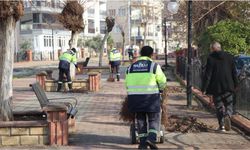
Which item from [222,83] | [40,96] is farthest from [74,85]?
[222,83]

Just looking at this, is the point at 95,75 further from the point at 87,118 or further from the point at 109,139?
the point at 109,139

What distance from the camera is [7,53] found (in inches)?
340

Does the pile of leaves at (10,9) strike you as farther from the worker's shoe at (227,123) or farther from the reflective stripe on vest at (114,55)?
the reflective stripe on vest at (114,55)

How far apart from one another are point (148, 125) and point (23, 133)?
214cm

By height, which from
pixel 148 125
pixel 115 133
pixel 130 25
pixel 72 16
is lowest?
pixel 115 133

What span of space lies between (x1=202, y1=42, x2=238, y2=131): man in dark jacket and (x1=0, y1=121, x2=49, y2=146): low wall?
340 cm

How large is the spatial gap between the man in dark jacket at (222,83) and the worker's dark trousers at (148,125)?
231 centimetres

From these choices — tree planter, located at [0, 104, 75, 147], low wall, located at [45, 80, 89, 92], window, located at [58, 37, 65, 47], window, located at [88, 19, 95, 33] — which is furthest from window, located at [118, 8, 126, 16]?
tree planter, located at [0, 104, 75, 147]

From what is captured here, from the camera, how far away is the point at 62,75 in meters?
17.2

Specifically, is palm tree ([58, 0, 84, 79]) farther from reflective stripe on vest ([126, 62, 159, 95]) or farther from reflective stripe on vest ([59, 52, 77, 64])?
reflective stripe on vest ([126, 62, 159, 95])

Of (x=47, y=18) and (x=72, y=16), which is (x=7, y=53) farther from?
(x=47, y=18)

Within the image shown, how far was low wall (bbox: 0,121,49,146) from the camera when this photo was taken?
26.0 ft

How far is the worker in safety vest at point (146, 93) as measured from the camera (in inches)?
285

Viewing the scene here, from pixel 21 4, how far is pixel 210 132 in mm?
4298
